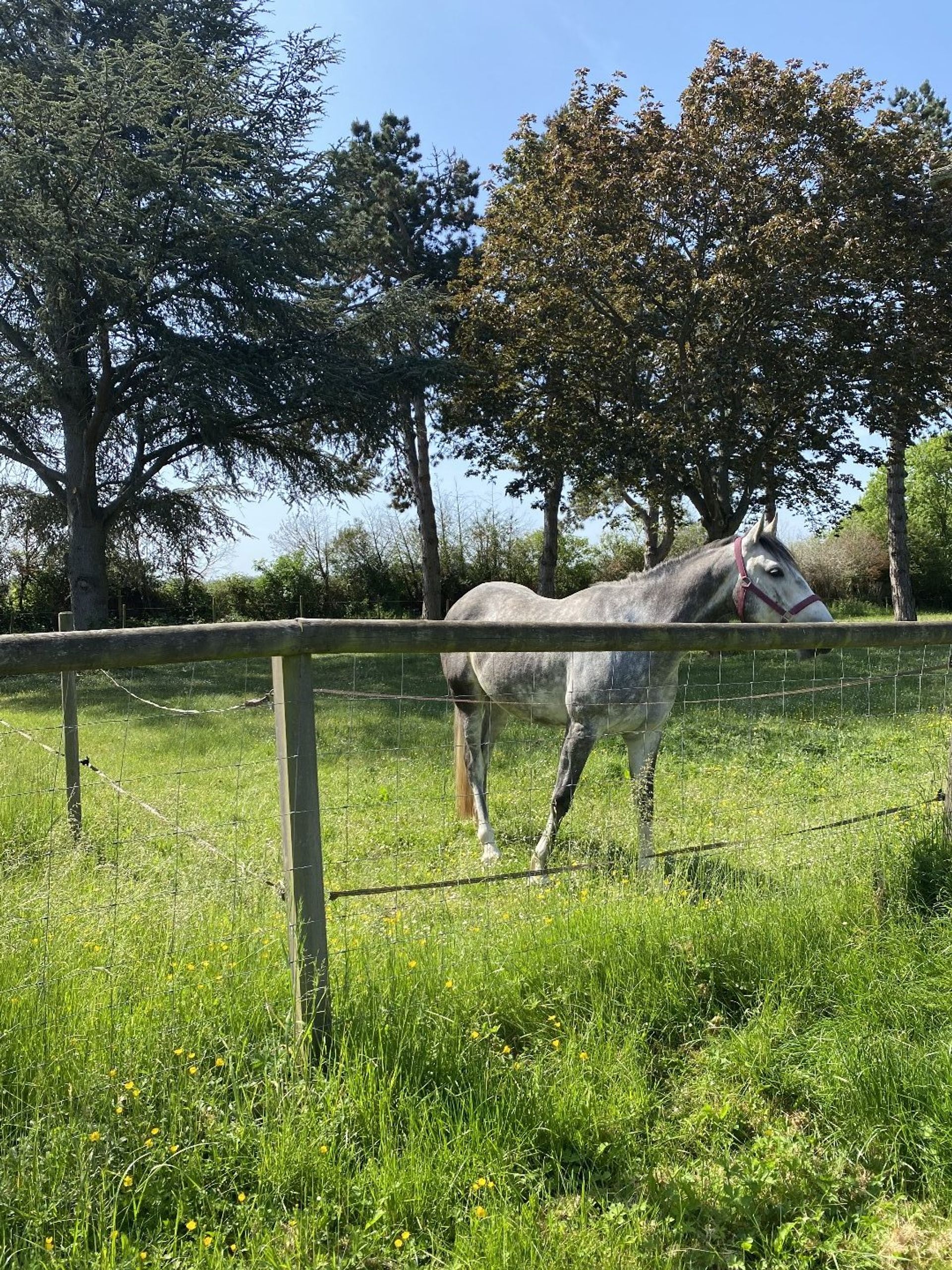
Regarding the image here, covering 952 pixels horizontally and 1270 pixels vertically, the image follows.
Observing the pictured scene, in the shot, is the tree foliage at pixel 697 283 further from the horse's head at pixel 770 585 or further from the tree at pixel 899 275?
the horse's head at pixel 770 585

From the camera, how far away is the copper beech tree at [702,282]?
16.1m

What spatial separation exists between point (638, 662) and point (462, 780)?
72.0 inches

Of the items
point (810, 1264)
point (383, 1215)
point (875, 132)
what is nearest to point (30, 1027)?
point (383, 1215)

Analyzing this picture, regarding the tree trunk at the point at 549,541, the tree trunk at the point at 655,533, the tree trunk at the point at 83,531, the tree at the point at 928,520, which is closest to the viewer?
the tree trunk at the point at 83,531

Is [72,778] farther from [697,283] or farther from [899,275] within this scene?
[899,275]

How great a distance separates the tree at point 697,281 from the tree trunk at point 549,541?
328cm

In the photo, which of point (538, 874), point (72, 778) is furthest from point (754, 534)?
point (72, 778)

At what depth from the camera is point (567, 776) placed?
5297 millimetres

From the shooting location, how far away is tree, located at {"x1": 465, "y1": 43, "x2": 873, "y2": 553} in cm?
1614

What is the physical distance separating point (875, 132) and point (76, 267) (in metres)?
16.0

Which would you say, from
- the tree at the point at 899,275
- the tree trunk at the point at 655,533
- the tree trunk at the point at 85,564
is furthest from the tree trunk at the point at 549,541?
the tree trunk at the point at 85,564

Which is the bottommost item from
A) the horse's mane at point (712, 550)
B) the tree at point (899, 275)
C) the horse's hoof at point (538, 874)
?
the horse's hoof at point (538, 874)

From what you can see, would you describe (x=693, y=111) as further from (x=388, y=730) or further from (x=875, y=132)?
(x=388, y=730)

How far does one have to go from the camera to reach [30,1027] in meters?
2.49
